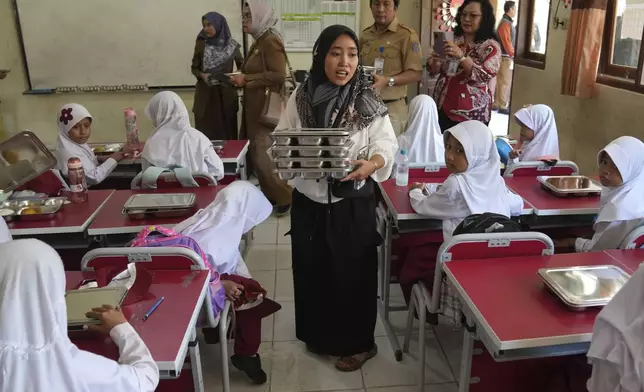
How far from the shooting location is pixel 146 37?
5.33 metres

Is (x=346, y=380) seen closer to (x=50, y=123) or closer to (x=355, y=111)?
(x=355, y=111)

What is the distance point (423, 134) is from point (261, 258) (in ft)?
4.50

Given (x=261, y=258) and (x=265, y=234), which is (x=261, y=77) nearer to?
(x=265, y=234)

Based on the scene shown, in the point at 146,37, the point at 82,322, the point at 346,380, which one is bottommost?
the point at 346,380

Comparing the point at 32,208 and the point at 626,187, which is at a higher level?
the point at 626,187

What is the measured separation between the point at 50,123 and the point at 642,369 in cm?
571

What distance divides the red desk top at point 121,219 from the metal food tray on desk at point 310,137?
28.5 inches

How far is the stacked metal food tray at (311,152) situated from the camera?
1.85 metres

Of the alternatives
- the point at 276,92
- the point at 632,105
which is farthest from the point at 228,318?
the point at 632,105

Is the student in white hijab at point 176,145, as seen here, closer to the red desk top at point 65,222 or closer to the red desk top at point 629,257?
the red desk top at point 65,222

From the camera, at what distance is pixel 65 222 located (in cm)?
233

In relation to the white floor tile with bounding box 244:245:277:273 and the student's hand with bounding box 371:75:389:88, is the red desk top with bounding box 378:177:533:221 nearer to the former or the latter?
the student's hand with bounding box 371:75:389:88

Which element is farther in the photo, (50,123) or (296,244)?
(50,123)

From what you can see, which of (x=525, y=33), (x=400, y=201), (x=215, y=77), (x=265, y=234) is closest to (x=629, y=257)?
(x=400, y=201)
